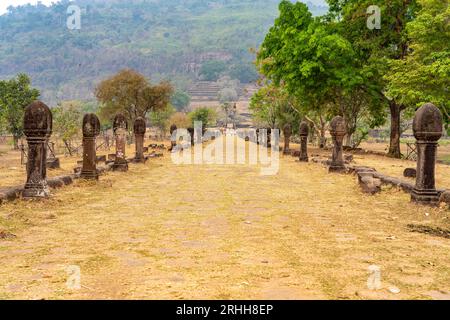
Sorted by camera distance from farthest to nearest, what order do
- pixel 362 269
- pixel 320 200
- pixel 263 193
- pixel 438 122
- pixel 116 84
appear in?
pixel 116 84
pixel 263 193
pixel 320 200
pixel 438 122
pixel 362 269

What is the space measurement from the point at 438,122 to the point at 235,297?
23.4 ft

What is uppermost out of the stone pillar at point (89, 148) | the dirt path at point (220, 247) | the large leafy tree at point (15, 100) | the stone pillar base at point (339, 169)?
the large leafy tree at point (15, 100)

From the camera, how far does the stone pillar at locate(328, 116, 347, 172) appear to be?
15.4 meters

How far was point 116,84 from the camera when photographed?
163 feet

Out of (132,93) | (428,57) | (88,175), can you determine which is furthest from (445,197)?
(132,93)

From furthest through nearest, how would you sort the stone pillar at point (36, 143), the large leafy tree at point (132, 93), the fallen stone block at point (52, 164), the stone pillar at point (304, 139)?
the large leafy tree at point (132, 93) < the stone pillar at point (304, 139) < the fallen stone block at point (52, 164) < the stone pillar at point (36, 143)

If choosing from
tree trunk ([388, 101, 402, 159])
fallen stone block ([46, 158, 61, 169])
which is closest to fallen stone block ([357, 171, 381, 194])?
fallen stone block ([46, 158, 61, 169])

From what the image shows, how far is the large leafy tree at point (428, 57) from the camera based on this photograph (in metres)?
18.6

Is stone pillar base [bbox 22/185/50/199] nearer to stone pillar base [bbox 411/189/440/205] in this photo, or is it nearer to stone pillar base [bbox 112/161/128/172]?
stone pillar base [bbox 112/161/128/172]

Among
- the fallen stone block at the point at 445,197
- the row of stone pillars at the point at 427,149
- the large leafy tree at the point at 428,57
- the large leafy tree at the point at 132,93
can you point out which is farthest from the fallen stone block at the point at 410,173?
the large leafy tree at the point at 132,93

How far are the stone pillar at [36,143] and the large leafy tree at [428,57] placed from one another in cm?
1518

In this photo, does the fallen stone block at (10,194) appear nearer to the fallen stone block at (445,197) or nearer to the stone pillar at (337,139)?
the fallen stone block at (445,197)
